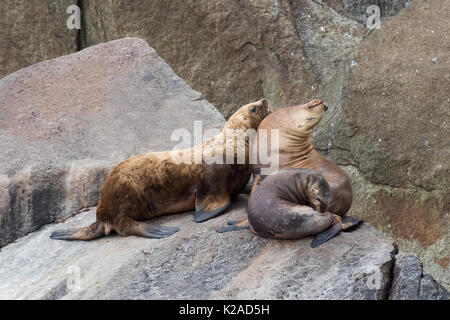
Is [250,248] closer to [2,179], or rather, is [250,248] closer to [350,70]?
[2,179]

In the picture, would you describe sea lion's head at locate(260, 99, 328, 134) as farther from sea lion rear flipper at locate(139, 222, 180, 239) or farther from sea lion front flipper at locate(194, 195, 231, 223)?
sea lion rear flipper at locate(139, 222, 180, 239)

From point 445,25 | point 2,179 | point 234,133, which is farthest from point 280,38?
point 2,179

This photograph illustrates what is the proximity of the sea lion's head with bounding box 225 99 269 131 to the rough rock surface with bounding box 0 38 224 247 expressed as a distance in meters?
0.62

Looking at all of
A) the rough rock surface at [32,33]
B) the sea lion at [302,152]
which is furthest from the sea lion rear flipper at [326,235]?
the rough rock surface at [32,33]

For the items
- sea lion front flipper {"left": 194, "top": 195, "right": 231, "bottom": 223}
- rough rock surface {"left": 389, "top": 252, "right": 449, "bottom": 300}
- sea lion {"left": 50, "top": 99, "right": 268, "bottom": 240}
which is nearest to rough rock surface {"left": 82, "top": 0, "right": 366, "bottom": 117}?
sea lion {"left": 50, "top": 99, "right": 268, "bottom": 240}

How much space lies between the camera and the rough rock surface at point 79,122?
519 cm

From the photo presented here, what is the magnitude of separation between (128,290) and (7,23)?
4.95m

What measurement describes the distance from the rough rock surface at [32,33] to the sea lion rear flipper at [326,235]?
4.87 m

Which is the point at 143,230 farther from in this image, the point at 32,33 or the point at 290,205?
the point at 32,33

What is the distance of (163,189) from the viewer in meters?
4.78

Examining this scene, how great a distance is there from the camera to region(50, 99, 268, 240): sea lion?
185 inches

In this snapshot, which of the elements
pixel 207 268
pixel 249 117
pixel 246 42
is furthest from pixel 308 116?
pixel 246 42

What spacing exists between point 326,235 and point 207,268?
0.64 meters

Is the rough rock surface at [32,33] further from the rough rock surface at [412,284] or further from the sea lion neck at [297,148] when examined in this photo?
the rough rock surface at [412,284]
